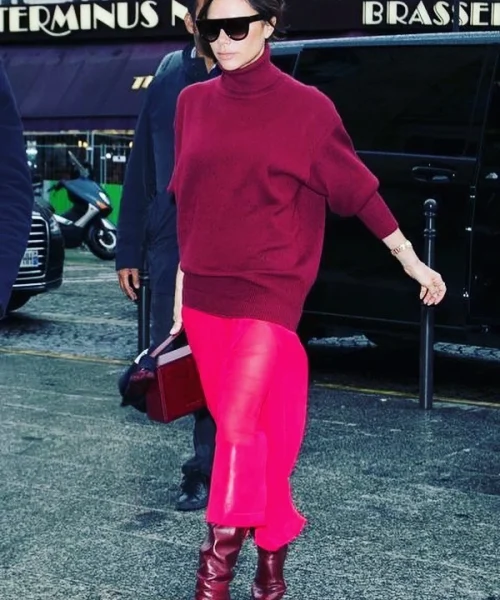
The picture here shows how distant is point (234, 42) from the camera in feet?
12.4

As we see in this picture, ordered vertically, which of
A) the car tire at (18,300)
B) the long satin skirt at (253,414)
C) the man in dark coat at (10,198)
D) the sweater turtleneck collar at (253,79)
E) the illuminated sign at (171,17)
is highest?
the illuminated sign at (171,17)

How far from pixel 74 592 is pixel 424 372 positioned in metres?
3.49

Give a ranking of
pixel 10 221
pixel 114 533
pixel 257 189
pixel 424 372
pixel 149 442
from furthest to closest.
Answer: pixel 424 372, pixel 149 442, pixel 114 533, pixel 257 189, pixel 10 221

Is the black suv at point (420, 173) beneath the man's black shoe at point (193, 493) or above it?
above

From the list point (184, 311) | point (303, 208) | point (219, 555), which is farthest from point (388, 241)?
point (219, 555)

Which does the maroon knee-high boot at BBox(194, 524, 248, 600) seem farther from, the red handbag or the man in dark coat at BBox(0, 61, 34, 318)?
the man in dark coat at BBox(0, 61, 34, 318)

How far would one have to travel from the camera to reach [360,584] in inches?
168

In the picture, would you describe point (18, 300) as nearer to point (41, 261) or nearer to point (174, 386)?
point (41, 261)

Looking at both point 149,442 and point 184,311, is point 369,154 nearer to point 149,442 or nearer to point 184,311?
point 149,442

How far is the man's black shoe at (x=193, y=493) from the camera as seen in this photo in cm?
519

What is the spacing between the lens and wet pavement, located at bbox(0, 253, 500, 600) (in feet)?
14.2

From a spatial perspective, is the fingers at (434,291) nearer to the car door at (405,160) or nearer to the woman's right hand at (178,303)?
the woman's right hand at (178,303)

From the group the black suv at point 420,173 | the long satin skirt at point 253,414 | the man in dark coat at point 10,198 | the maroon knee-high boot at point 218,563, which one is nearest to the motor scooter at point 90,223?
the black suv at point 420,173

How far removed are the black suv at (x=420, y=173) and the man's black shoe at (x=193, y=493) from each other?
2730mm
